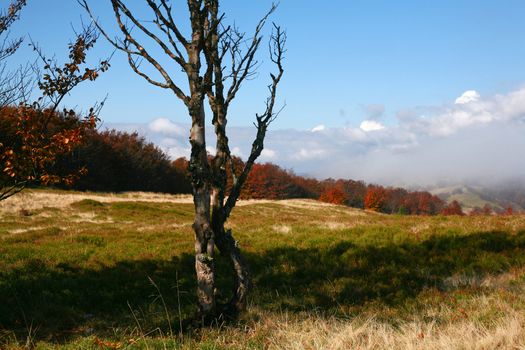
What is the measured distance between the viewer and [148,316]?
10906 mm

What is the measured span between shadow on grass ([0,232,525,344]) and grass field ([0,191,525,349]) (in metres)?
0.05

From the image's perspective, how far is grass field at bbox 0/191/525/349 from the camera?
6.38 metres

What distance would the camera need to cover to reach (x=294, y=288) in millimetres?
13281

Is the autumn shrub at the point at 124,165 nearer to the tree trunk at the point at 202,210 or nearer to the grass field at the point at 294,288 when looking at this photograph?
the grass field at the point at 294,288

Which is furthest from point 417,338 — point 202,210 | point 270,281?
point 270,281

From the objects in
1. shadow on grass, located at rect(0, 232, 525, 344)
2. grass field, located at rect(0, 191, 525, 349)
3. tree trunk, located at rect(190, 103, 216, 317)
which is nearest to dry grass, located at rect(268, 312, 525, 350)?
grass field, located at rect(0, 191, 525, 349)

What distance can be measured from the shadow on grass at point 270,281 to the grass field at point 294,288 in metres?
0.05

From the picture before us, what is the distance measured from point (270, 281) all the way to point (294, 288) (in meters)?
1.11

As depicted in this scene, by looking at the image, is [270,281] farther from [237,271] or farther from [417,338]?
[417,338]

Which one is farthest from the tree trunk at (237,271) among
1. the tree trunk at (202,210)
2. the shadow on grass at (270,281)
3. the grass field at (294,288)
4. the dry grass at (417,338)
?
the dry grass at (417,338)

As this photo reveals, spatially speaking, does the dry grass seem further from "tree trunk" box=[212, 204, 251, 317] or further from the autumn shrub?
the autumn shrub

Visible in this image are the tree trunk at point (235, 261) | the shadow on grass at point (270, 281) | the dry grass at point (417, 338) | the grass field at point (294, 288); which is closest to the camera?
the dry grass at point (417, 338)

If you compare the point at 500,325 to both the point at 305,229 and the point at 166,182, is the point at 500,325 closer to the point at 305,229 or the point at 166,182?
the point at 305,229

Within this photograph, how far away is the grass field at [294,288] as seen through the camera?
6383 millimetres
